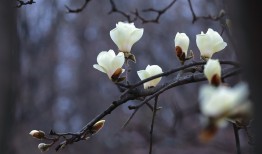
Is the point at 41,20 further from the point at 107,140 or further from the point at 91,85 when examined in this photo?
the point at 107,140

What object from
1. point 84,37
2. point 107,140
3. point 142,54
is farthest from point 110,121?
point 84,37

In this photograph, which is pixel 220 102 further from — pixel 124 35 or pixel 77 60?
pixel 77 60

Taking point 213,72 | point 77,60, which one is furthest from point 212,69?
point 77,60

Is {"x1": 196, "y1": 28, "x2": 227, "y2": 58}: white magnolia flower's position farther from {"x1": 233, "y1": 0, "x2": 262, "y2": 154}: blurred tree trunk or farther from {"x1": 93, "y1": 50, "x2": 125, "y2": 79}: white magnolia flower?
{"x1": 233, "y1": 0, "x2": 262, "y2": 154}: blurred tree trunk

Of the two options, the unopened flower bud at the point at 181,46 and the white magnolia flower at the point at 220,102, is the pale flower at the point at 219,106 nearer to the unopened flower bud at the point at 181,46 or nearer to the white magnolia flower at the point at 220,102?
the white magnolia flower at the point at 220,102

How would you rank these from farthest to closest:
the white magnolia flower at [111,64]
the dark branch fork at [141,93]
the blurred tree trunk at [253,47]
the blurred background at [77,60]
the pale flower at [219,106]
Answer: the blurred background at [77,60], the white magnolia flower at [111,64], the dark branch fork at [141,93], the pale flower at [219,106], the blurred tree trunk at [253,47]

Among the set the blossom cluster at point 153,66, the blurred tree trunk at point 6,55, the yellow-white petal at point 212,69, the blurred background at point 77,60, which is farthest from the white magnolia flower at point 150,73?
the blurred background at point 77,60

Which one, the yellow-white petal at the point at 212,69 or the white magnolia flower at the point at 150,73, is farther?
the white magnolia flower at the point at 150,73
